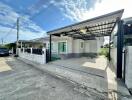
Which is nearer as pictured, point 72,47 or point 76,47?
point 72,47

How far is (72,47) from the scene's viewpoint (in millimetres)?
15539

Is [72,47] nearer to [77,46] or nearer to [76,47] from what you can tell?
[76,47]

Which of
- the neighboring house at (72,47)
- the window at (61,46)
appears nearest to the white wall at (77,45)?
the neighboring house at (72,47)

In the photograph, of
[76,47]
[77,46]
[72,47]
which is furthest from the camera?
[77,46]

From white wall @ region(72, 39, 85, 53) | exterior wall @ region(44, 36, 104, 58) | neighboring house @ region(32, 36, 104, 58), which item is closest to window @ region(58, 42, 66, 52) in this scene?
neighboring house @ region(32, 36, 104, 58)

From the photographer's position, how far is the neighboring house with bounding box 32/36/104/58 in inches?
606

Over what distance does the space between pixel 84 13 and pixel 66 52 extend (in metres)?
6.23

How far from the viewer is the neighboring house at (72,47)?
15398mm

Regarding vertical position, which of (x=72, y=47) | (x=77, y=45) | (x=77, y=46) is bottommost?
(x=72, y=47)

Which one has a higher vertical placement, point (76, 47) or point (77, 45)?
point (77, 45)

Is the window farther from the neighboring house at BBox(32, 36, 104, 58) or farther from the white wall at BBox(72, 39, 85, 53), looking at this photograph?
the white wall at BBox(72, 39, 85, 53)

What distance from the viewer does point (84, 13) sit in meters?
11.2

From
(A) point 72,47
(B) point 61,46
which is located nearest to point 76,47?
(A) point 72,47

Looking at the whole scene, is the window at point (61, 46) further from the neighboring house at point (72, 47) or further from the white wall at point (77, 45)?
the white wall at point (77, 45)
